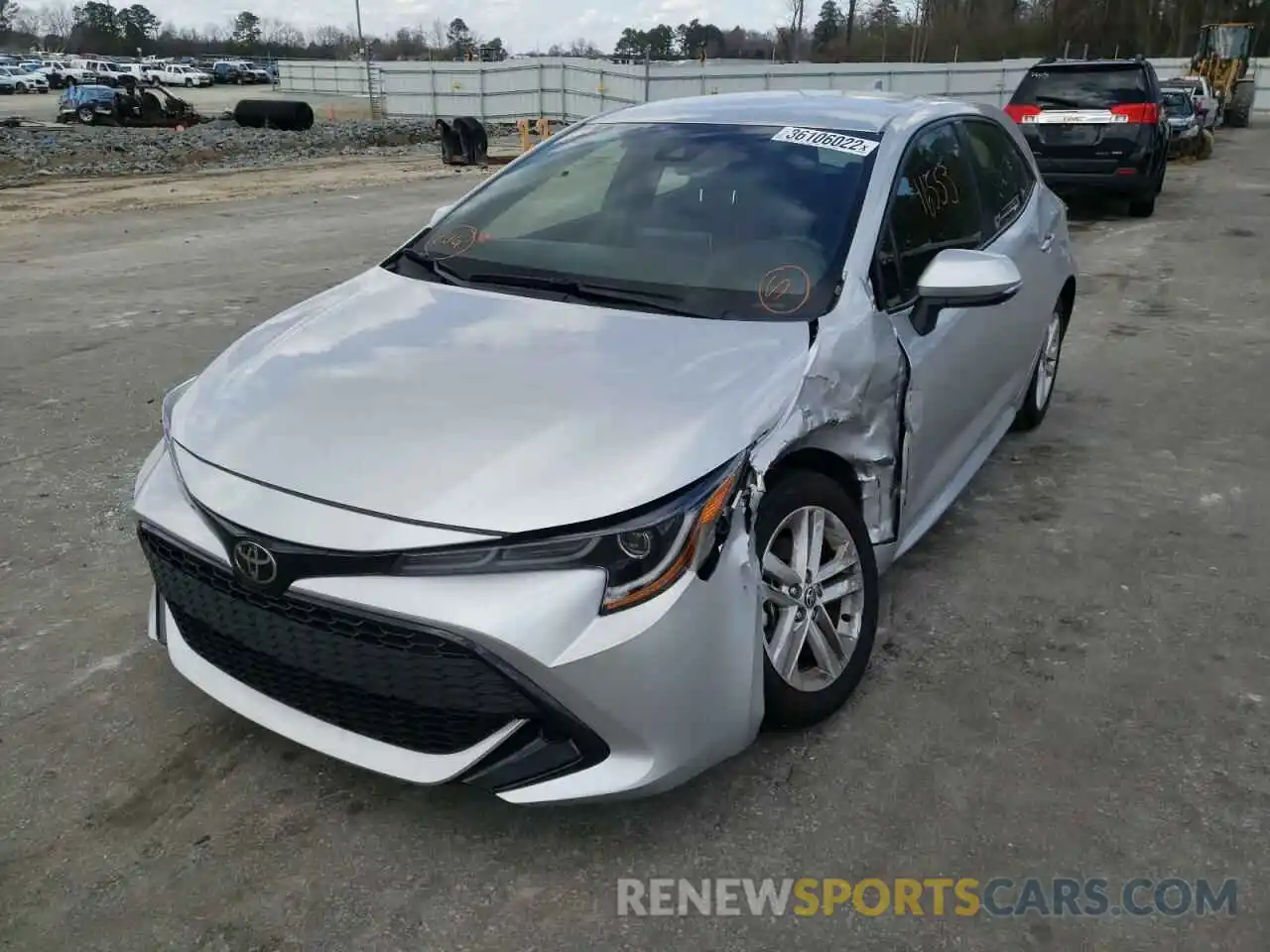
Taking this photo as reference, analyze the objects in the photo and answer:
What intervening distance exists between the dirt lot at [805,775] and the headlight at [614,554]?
704mm

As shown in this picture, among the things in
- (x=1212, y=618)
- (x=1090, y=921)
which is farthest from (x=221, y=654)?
(x=1212, y=618)

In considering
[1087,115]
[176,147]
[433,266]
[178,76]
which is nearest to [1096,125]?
[1087,115]

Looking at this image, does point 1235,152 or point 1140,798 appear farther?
point 1235,152

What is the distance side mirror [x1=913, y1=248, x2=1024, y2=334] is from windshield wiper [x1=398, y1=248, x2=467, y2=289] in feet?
4.60

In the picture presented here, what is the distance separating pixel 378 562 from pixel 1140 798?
1.92 meters

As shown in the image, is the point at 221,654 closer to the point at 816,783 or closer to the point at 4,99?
the point at 816,783

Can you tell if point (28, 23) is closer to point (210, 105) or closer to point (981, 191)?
point (210, 105)

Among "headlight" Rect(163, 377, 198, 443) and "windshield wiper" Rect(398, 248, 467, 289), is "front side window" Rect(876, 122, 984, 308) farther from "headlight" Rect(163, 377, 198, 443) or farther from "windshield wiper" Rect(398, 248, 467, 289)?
"headlight" Rect(163, 377, 198, 443)

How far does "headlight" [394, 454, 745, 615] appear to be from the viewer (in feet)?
6.97

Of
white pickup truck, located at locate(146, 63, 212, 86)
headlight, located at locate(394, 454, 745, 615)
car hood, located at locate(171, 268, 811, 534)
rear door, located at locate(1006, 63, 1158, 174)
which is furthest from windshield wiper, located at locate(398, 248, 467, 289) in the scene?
white pickup truck, located at locate(146, 63, 212, 86)

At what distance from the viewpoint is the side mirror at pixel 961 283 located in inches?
123

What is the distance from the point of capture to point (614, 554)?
7.03ft

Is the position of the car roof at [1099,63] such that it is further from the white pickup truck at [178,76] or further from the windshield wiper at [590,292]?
the white pickup truck at [178,76]

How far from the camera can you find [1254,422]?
5395 millimetres
